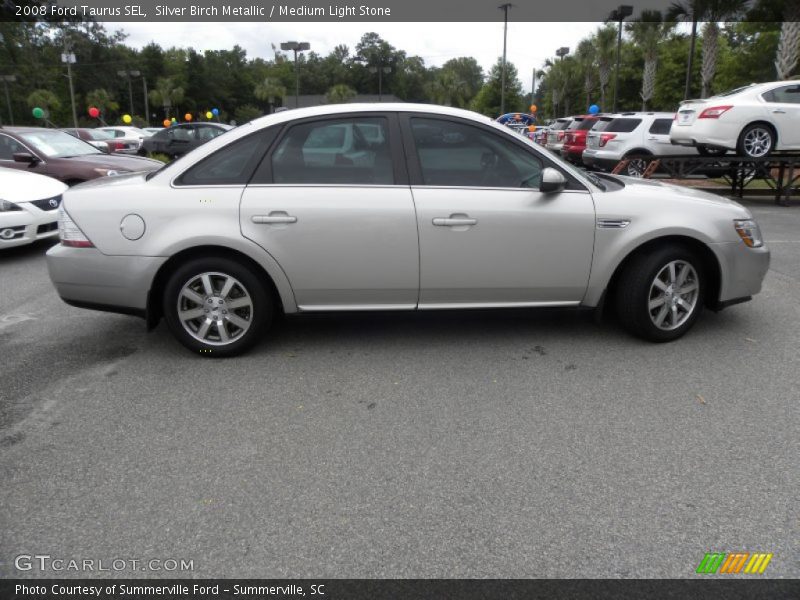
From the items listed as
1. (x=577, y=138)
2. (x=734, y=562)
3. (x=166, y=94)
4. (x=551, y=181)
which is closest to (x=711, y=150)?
(x=577, y=138)

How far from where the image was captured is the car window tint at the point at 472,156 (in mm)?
4371

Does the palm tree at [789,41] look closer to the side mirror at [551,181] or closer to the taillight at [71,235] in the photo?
the side mirror at [551,181]

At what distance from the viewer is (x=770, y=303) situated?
225 inches

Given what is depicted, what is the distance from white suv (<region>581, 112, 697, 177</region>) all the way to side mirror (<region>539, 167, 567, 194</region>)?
11.9m

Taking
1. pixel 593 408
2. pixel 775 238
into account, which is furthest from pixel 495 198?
pixel 775 238

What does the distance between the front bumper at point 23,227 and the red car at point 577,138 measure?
46.6 ft

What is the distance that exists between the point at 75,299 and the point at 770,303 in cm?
575

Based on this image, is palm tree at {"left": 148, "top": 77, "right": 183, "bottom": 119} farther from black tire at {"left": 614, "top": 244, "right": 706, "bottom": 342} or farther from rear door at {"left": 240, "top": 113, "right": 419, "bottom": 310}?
black tire at {"left": 614, "top": 244, "right": 706, "bottom": 342}

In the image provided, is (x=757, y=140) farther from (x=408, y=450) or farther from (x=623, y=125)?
(x=408, y=450)

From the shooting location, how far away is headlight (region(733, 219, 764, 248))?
459cm

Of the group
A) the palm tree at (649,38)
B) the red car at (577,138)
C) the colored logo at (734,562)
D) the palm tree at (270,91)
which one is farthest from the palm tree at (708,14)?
the palm tree at (270,91)

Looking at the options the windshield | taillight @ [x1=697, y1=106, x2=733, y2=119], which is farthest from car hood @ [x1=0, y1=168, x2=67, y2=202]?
taillight @ [x1=697, y1=106, x2=733, y2=119]

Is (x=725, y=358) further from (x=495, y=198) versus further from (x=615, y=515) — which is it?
(x=615, y=515)

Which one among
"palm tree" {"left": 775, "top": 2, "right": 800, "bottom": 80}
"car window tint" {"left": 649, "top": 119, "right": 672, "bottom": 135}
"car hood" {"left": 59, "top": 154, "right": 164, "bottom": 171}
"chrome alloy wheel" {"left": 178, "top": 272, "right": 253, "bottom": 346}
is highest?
"palm tree" {"left": 775, "top": 2, "right": 800, "bottom": 80}
